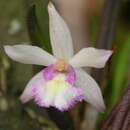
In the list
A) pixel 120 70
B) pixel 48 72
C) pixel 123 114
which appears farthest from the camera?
pixel 120 70

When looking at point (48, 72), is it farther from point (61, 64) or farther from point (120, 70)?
point (120, 70)

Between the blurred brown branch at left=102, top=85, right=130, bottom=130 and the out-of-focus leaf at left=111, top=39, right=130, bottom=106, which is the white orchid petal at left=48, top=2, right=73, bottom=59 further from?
the out-of-focus leaf at left=111, top=39, right=130, bottom=106

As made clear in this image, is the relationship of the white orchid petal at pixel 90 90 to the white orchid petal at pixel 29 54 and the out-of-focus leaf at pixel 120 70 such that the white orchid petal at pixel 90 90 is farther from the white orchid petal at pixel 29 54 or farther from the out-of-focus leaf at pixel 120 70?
the out-of-focus leaf at pixel 120 70

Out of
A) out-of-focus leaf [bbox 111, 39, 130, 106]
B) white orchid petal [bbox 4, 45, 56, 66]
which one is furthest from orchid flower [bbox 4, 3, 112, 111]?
out-of-focus leaf [bbox 111, 39, 130, 106]

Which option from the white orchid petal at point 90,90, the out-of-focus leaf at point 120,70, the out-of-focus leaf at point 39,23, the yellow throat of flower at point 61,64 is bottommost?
the out-of-focus leaf at point 120,70

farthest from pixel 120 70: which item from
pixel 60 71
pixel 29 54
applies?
pixel 29 54

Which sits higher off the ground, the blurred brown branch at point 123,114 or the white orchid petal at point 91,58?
the white orchid petal at point 91,58

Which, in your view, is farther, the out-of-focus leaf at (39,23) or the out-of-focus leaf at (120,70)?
the out-of-focus leaf at (120,70)

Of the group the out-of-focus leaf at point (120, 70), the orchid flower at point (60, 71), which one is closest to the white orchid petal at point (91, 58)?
the orchid flower at point (60, 71)
